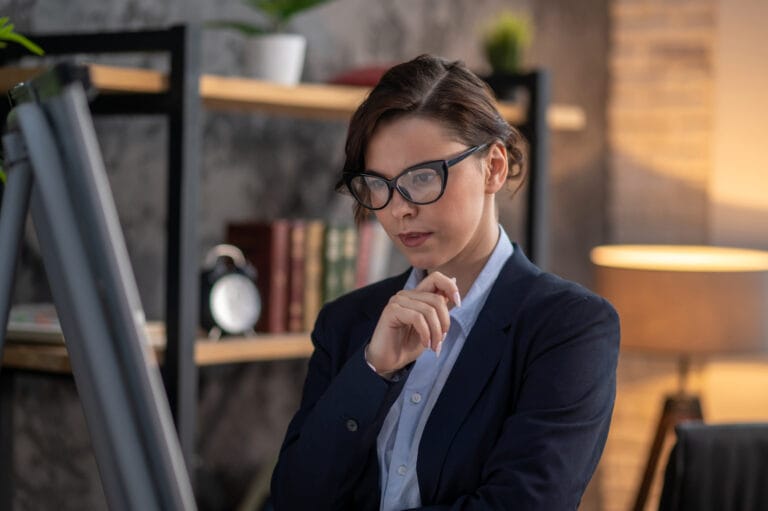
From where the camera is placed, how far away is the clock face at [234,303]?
2.64 m

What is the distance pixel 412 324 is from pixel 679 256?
8.72ft

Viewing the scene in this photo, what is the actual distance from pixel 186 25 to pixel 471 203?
1.11 metres

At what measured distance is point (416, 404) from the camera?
143 cm

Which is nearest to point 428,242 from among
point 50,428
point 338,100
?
point 338,100

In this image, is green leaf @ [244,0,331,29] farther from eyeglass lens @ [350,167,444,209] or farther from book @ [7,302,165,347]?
eyeglass lens @ [350,167,444,209]

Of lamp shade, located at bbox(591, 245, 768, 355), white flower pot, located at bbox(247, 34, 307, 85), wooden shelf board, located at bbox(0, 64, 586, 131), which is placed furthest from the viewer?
lamp shade, located at bbox(591, 245, 768, 355)

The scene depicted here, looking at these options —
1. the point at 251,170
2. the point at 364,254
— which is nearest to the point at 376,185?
the point at 364,254

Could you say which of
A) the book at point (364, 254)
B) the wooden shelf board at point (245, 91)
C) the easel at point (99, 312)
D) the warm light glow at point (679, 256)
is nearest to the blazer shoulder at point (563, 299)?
the easel at point (99, 312)

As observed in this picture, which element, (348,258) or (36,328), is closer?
(36,328)

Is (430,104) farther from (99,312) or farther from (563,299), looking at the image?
(99,312)

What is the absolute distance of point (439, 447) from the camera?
4.53 ft

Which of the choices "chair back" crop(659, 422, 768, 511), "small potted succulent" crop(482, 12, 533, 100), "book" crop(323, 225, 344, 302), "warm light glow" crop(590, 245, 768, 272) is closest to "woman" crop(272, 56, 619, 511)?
"chair back" crop(659, 422, 768, 511)

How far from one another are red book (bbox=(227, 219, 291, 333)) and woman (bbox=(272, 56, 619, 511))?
1.32 m

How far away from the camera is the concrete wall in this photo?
279cm
